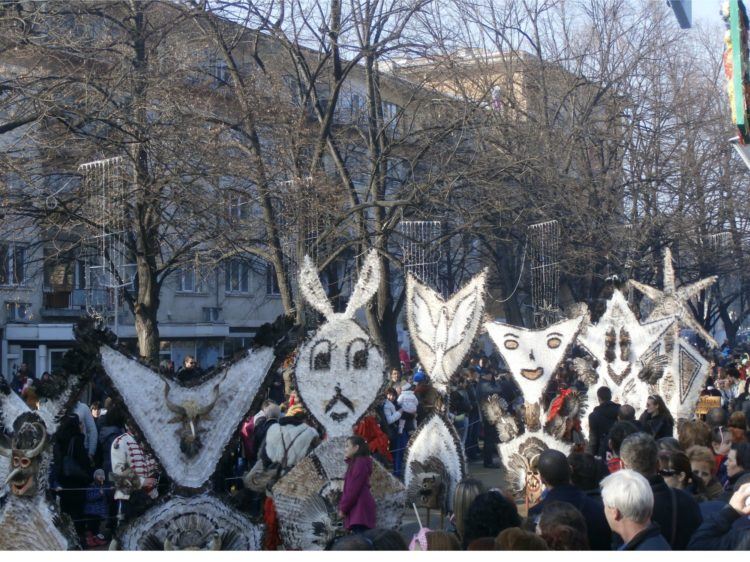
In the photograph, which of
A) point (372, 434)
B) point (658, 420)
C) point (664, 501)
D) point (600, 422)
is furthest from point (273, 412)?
point (664, 501)

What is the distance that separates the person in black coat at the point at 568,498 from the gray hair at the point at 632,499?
35.8 inches

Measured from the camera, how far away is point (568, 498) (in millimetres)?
6094

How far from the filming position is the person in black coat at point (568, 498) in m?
5.98

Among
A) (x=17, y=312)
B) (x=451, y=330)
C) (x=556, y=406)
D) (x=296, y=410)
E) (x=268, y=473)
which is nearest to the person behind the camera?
(x=268, y=473)

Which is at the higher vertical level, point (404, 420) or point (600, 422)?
point (600, 422)

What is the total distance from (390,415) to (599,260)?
13.0 meters

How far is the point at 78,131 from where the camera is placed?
12.5m

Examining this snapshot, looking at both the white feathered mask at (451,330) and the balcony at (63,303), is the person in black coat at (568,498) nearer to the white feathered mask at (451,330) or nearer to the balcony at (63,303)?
the white feathered mask at (451,330)

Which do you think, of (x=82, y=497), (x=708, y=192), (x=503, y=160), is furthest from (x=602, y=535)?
A: (x=708, y=192)

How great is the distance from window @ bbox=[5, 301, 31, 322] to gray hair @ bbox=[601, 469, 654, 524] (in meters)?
26.2

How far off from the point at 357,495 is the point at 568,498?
3.05 metres

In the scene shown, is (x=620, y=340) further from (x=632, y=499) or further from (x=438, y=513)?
(x=632, y=499)

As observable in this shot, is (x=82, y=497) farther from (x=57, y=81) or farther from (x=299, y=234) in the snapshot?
(x=299, y=234)

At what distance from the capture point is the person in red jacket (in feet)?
28.9
